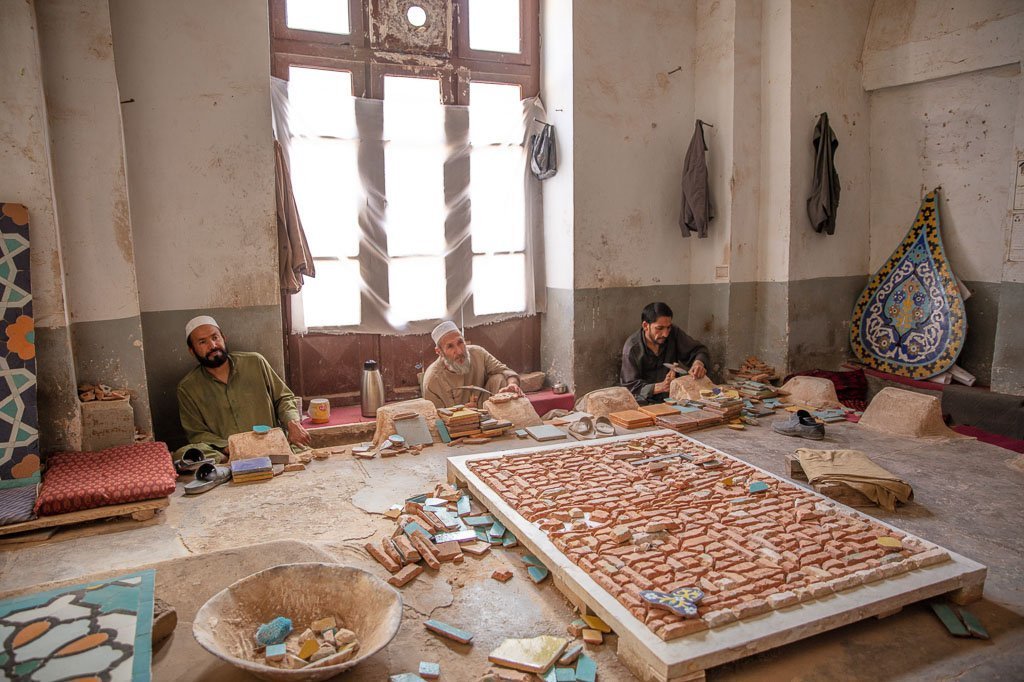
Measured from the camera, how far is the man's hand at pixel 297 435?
5.11 m

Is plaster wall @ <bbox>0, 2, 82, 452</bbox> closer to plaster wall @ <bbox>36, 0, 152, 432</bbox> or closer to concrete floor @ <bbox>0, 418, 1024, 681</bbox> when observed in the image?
plaster wall @ <bbox>36, 0, 152, 432</bbox>

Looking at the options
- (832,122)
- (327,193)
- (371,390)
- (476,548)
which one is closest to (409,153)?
(327,193)

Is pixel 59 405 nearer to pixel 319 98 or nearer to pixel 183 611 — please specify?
pixel 183 611

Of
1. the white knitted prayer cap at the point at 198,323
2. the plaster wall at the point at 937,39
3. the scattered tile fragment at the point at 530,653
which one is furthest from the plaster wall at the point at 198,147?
the plaster wall at the point at 937,39

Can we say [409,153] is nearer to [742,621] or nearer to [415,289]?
[415,289]

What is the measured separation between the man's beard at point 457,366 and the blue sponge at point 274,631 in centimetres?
348

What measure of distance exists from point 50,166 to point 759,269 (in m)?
6.33

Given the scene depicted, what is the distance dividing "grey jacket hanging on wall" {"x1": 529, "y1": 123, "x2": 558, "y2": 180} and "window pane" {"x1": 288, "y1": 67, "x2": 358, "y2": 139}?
1860mm

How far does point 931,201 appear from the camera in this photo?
6.73 metres

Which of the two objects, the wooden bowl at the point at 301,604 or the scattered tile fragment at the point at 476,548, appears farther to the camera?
the scattered tile fragment at the point at 476,548

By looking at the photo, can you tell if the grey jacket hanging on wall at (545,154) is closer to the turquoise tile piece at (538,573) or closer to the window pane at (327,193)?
the window pane at (327,193)

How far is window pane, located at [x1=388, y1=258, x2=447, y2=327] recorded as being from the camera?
652 centimetres

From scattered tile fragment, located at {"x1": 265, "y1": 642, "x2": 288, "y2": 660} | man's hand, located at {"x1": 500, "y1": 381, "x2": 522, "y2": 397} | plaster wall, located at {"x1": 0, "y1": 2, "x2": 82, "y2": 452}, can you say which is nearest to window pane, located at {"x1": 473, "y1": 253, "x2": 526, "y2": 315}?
man's hand, located at {"x1": 500, "y1": 381, "x2": 522, "y2": 397}

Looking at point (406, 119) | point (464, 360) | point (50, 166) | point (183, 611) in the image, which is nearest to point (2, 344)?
point (50, 166)
